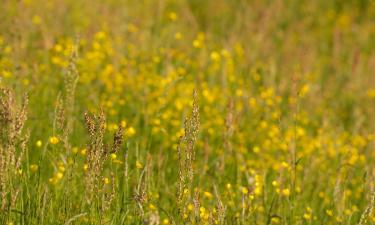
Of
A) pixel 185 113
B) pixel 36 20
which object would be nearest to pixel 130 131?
pixel 185 113

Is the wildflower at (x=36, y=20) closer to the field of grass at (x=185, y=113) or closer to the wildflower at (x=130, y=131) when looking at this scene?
the field of grass at (x=185, y=113)

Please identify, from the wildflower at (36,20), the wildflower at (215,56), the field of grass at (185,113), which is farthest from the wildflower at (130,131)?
the wildflower at (36,20)

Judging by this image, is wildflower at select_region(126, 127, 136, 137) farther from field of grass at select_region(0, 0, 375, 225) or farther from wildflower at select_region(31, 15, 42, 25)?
wildflower at select_region(31, 15, 42, 25)

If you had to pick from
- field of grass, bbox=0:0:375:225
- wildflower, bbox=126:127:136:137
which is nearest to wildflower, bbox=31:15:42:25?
field of grass, bbox=0:0:375:225

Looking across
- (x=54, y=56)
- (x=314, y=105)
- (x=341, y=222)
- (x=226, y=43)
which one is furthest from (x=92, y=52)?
(x=341, y=222)

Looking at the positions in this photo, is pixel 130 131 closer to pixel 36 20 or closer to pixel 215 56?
pixel 215 56

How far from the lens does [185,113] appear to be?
13.9ft

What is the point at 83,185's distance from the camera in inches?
124

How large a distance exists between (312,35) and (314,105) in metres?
1.81

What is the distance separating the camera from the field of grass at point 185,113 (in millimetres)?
2676

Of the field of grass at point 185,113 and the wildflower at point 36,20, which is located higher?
the wildflower at point 36,20

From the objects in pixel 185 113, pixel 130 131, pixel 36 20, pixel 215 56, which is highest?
pixel 36 20

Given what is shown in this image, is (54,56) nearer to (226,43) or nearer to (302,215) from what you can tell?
(226,43)

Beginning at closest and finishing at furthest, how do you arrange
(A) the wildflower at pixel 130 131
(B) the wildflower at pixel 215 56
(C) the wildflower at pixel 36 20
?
(A) the wildflower at pixel 130 131, (B) the wildflower at pixel 215 56, (C) the wildflower at pixel 36 20
